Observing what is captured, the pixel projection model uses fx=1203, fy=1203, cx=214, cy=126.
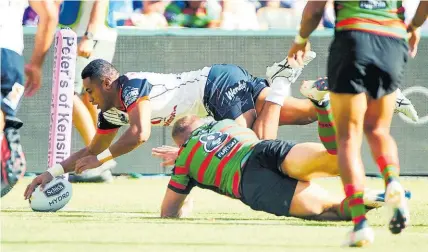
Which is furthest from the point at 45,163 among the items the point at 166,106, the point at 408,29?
the point at 408,29

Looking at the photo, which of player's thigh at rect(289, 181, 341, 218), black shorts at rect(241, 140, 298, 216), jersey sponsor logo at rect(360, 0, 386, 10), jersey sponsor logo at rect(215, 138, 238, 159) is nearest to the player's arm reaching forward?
jersey sponsor logo at rect(215, 138, 238, 159)

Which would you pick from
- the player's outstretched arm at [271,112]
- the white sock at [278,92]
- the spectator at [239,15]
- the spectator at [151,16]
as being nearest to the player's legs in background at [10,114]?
the player's outstretched arm at [271,112]

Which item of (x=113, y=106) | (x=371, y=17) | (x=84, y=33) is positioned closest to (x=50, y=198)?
(x=113, y=106)

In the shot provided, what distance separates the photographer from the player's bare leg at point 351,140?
642 cm

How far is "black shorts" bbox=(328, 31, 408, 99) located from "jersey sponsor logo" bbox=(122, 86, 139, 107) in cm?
251

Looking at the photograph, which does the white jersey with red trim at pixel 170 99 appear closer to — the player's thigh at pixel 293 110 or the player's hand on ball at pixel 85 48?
the player's thigh at pixel 293 110

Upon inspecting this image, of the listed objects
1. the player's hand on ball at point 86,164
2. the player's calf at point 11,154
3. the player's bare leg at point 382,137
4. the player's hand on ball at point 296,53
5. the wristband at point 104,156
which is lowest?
the player's hand on ball at point 86,164

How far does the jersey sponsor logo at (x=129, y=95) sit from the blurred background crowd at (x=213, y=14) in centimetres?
513

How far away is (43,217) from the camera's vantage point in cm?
838

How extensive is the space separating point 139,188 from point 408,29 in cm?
493

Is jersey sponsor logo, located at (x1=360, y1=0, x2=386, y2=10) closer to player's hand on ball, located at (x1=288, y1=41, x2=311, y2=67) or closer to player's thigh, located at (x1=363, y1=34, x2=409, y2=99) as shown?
player's thigh, located at (x1=363, y1=34, x2=409, y2=99)

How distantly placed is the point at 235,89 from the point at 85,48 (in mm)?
1808

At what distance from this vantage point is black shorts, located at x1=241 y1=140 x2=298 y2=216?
7.88 meters

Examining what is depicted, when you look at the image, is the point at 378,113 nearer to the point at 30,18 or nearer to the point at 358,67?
the point at 358,67
